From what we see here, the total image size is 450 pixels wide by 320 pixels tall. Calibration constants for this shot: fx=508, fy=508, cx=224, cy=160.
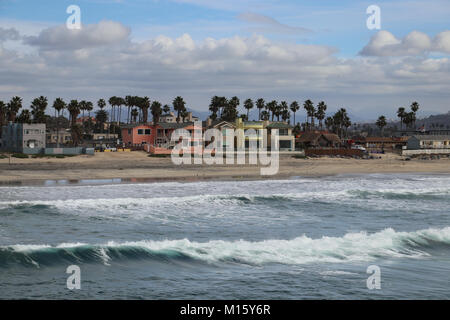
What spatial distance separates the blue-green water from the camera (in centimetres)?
1527

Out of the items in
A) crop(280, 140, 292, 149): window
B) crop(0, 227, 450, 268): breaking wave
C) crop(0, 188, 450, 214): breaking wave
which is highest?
crop(280, 140, 292, 149): window

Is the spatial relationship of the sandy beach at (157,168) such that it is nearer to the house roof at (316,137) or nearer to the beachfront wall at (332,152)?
the beachfront wall at (332,152)

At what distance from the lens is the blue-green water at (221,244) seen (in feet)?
50.1

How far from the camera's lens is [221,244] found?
20.7 m

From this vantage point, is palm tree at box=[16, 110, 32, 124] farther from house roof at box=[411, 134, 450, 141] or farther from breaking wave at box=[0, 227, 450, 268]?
house roof at box=[411, 134, 450, 141]

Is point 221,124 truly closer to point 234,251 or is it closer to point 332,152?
point 332,152

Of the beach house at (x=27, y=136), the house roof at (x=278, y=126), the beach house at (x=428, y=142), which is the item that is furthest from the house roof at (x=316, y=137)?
the beach house at (x=27, y=136)

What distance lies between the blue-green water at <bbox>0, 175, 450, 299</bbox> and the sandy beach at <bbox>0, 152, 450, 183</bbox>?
484 inches

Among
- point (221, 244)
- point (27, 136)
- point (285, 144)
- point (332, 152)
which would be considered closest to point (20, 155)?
point (27, 136)

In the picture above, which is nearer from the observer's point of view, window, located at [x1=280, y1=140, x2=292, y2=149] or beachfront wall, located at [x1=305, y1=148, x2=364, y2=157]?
beachfront wall, located at [x1=305, y1=148, x2=364, y2=157]

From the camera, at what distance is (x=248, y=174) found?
2165 inches

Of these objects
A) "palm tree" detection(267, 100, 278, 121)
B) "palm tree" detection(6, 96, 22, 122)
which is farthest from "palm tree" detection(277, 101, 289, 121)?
"palm tree" detection(6, 96, 22, 122)

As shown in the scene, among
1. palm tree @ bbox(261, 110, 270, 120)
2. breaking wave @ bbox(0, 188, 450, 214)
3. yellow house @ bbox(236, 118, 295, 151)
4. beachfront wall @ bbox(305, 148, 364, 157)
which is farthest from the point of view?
palm tree @ bbox(261, 110, 270, 120)
